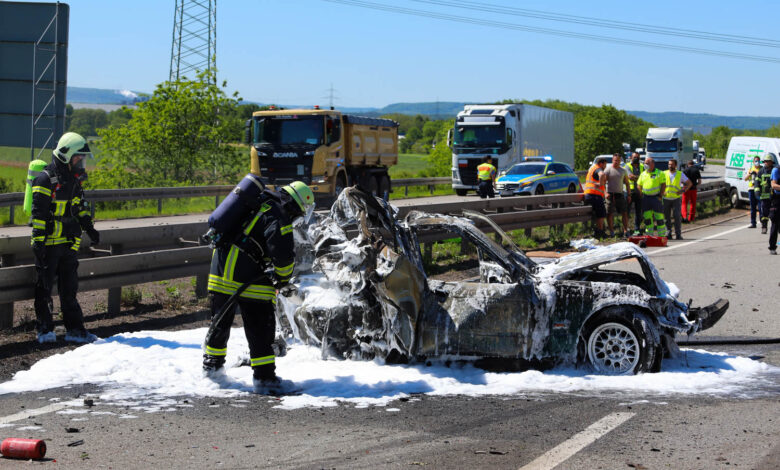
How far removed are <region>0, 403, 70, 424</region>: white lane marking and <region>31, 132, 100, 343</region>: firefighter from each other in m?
2.20

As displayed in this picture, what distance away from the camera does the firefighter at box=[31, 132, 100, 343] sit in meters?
8.37

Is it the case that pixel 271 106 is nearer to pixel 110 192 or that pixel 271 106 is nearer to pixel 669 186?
pixel 110 192

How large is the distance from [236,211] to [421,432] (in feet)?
7.29

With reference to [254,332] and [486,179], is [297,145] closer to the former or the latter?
[486,179]

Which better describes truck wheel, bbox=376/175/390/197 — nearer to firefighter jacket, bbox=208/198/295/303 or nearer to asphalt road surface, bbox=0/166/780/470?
firefighter jacket, bbox=208/198/295/303

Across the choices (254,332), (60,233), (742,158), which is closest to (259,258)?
(254,332)

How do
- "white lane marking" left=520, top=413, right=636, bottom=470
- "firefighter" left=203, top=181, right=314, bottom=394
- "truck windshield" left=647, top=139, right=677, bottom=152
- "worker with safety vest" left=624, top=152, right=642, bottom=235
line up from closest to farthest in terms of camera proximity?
"white lane marking" left=520, top=413, right=636, bottom=470 → "firefighter" left=203, top=181, right=314, bottom=394 → "worker with safety vest" left=624, top=152, right=642, bottom=235 → "truck windshield" left=647, top=139, right=677, bottom=152

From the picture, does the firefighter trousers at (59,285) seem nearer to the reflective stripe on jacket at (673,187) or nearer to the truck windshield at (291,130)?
the reflective stripe on jacket at (673,187)

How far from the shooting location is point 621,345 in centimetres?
718

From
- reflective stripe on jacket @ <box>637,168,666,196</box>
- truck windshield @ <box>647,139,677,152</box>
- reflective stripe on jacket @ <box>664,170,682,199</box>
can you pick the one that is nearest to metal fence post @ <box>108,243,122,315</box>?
reflective stripe on jacket @ <box>637,168,666,196</box>

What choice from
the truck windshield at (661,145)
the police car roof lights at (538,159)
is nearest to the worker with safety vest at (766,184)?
the police car roof lights at (538,159)

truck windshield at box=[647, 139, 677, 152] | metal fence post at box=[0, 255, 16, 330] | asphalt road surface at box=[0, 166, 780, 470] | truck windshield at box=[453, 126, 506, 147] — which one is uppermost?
truck windshield at box=[647, 139, 677, 152]

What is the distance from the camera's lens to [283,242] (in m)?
6.73

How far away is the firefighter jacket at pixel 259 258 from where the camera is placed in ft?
22.1
